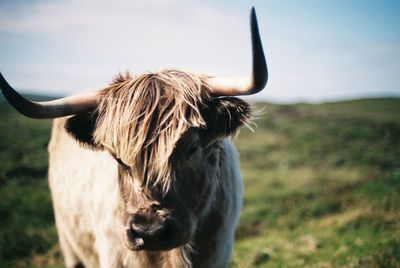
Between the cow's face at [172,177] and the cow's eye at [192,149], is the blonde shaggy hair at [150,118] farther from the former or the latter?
the cow's eye at [192,149]

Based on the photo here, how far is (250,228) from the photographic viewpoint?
33.2 feet

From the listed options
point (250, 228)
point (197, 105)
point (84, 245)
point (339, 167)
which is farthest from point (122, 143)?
point (339, 167)

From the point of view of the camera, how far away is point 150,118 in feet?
9.91

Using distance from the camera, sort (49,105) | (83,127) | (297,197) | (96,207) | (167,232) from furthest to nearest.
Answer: (297,197)
(96,207)
(83,127)
(49,105)
(167,232)

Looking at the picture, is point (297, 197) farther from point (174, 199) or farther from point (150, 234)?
point (150, 234)

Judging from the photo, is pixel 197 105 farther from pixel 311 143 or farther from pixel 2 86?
pixel 311 143

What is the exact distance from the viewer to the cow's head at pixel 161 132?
9.32 feet

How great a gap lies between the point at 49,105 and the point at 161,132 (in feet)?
3.49

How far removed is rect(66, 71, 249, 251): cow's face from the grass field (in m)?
1.25

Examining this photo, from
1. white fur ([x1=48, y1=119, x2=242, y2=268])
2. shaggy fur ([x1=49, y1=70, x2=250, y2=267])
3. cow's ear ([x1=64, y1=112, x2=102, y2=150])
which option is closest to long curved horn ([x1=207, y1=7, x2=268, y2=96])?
shaggy fur ([x1=49, y1=70, x2=250, y2=267])

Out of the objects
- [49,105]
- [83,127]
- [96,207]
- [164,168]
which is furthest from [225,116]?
[96,207]

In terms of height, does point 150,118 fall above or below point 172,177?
above

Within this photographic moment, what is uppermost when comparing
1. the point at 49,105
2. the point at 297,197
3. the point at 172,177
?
the point at 49,105

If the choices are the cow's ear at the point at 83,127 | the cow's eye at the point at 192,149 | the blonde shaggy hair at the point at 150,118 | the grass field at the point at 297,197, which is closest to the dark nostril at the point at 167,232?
the blonde shaggy hair at the point at 150,118
